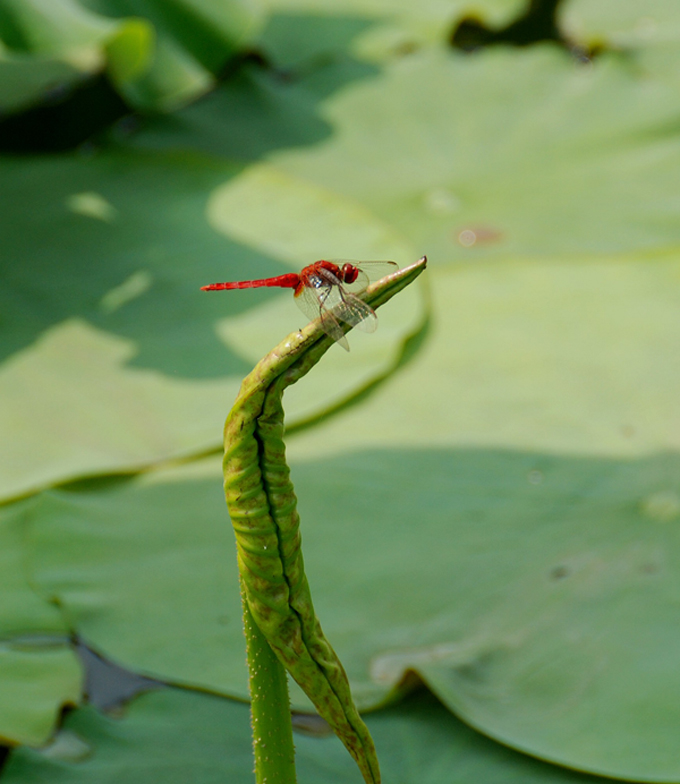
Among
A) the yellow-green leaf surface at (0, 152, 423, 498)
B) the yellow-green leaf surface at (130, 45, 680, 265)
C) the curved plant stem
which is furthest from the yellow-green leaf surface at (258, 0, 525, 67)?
the curved plant stem

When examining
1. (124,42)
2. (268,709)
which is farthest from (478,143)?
(268,709)

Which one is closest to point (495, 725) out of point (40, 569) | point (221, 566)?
point (221, 566)

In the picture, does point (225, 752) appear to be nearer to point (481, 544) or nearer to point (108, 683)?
point (108, 683)

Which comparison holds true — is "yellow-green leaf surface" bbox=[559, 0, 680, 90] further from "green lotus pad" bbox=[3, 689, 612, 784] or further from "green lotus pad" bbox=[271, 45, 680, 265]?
"green lotus pad" bbox=[3, 689, 612, 784]

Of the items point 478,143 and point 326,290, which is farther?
point 478,143

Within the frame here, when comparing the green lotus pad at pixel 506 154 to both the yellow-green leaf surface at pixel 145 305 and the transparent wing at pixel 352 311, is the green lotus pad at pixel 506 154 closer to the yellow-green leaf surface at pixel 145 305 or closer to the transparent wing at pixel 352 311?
the yellow-green leaf surface at pixel 145 305

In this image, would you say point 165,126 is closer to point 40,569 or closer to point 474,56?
point 474,56

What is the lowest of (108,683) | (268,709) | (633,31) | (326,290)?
(108,683)
